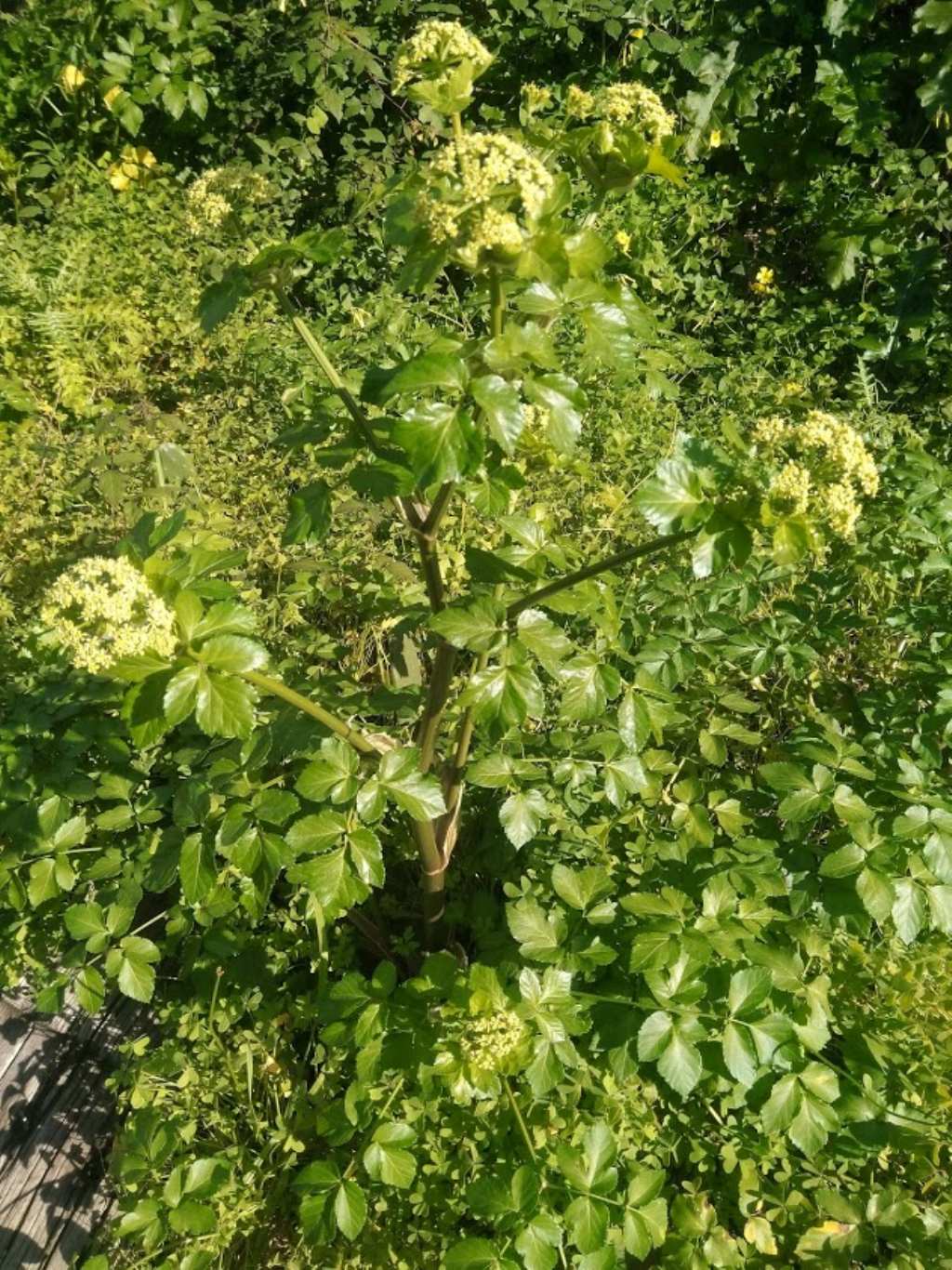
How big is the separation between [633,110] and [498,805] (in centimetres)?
145

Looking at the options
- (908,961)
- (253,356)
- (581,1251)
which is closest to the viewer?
(581,1251)

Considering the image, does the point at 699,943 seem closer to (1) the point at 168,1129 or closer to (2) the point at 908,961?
(2) the point at 908,961

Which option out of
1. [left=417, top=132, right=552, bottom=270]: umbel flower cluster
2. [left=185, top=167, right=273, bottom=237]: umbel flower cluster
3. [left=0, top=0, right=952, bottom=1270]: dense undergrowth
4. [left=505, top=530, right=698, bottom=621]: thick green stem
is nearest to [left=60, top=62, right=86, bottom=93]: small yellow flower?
[left=0, top=0, right=952, bottom=1270]: dense undergrowth

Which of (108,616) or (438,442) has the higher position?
(438,442)

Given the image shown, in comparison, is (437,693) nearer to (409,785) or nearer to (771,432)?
(409,785)

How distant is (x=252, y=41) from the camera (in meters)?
4.51

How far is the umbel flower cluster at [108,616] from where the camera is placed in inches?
44.1

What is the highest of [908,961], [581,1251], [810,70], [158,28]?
[158,28]

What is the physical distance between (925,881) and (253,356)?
9.95ft

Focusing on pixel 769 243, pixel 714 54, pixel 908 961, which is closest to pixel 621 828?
pixel 908 961

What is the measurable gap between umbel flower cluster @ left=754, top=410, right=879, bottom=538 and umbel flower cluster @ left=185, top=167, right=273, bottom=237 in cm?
87

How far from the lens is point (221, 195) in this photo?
1.47 m

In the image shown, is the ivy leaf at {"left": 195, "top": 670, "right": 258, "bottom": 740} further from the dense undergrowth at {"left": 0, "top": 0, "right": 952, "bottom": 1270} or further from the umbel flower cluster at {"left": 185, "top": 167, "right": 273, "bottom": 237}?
the umbel flower cluster at {"left": 185, "top": 167, "right": 273, "bottom": 237}

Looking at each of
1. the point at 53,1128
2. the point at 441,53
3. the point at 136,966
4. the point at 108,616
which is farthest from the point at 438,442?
the point at 53,1128
